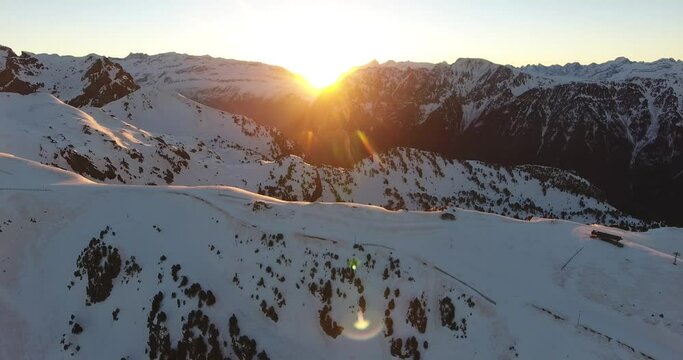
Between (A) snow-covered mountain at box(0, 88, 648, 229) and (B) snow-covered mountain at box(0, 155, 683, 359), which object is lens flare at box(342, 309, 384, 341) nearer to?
(B) snow-covered mountain at box(0, 155, 683, 359)

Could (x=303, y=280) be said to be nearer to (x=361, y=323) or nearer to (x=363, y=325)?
(x=361, y=323)

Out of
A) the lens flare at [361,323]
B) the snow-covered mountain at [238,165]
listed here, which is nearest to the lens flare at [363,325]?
the lens flare at [361,323]

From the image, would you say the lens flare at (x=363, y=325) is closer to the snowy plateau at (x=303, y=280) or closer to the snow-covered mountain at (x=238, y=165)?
the snowy plateau at (x=303, y=280)

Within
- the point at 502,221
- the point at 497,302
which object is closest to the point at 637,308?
the point at 497,302

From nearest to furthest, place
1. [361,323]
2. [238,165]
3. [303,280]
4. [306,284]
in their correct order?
[361,323] < [306,284] < [303,280] < [238,165]

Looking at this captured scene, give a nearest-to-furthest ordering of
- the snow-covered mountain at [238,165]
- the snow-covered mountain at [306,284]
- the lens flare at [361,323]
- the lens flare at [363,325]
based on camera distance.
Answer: the snow-covered mountain at [306,284], the lens flare at [363,325], the lens flare at [361,323], the snow-covered mountain at [238,165]

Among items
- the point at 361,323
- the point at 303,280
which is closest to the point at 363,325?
the point at 361,323

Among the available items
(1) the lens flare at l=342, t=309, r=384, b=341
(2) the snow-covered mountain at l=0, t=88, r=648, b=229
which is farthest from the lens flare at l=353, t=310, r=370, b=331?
(2) the snow-covered mountain at l=0, t=88, r=648, b=229
